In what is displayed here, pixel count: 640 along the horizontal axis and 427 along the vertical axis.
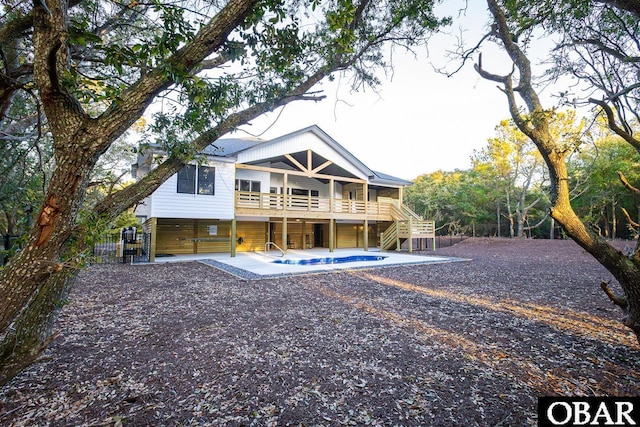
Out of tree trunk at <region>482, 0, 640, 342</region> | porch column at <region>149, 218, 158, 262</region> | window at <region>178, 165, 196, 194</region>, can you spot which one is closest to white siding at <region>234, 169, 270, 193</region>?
window at <region>178, 165, 196, 194</region>

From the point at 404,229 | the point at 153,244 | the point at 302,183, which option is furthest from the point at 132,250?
the point at 404,229

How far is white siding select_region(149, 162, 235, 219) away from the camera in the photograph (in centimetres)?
1161

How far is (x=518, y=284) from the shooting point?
24.2 ft

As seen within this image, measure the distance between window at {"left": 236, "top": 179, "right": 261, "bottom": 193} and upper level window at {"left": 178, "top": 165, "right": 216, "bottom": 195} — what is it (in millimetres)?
1987

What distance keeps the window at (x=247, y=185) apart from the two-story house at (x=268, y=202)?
2.0 inches

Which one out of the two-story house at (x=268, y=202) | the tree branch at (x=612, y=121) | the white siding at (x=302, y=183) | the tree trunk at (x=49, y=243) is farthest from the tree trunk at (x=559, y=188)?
the white siding at (x=302, y=183)

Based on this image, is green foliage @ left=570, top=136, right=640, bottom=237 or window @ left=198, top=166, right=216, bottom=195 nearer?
window @ left=198, top=166, right=216, bottom=195

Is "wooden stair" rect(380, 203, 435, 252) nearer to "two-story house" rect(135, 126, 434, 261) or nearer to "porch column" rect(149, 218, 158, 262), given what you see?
"two-story house" rect(135, 126, 434, 261)

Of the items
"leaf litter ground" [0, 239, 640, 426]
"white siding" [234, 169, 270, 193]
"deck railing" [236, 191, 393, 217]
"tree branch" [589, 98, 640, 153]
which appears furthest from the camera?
"white siding" [234, 169, 270, 193]

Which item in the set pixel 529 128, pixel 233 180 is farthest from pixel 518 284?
pixel 233 180

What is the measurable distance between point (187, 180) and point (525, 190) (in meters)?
23.0

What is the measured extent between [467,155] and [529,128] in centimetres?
2378

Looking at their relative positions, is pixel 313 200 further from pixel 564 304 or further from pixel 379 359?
pixel 379 359

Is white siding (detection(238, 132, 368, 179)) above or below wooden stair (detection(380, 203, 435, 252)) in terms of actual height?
above
